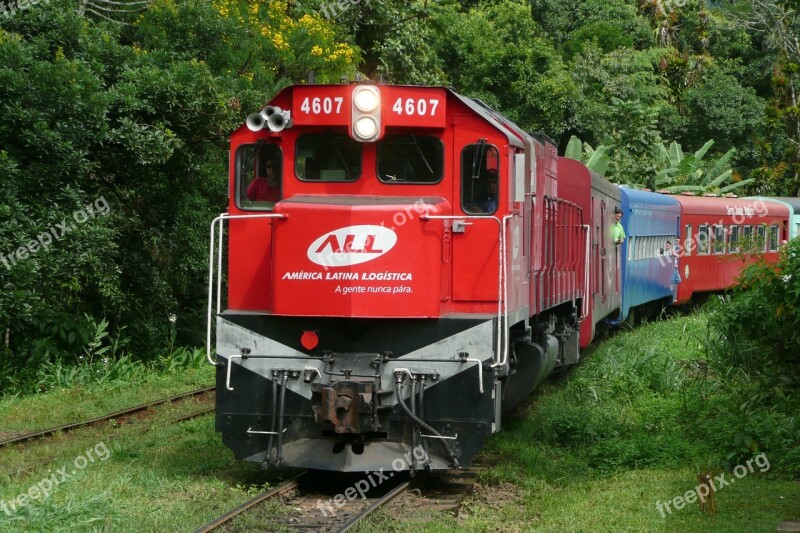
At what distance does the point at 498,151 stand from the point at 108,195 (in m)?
8.87

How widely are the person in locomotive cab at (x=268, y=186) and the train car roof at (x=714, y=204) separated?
15.8 m

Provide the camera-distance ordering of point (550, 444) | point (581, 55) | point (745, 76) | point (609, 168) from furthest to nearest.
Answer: point (745, 76), point (581, 55), point (609, 168), point (550, 444)

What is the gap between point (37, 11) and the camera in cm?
1372

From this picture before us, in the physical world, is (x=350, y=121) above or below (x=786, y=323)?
above

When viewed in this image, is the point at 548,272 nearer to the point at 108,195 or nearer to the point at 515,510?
the point at 515,510

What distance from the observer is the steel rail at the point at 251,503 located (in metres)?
6.88

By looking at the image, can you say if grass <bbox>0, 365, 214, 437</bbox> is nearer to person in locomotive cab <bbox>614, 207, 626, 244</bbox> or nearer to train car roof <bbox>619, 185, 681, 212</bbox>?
person in locomotive cab <bbox>614, 207, 626, 244</bbox>

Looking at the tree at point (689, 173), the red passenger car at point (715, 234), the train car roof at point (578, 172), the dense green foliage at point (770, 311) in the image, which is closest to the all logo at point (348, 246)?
the dense green foliage at point (770, 311)

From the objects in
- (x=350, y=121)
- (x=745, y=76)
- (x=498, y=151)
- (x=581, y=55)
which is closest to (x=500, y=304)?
(x=498, y=151)

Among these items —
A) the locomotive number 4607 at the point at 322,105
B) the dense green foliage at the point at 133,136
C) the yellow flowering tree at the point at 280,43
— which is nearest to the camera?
the locomotive number 4607 at the point at 322,105

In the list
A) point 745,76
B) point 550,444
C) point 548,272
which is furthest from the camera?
point 745,76

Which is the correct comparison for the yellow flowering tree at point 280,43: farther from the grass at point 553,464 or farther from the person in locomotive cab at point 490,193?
the person in locomotive cab at point 490,193

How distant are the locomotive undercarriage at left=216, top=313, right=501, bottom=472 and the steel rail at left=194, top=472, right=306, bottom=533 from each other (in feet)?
0.81

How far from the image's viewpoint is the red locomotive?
784cm
